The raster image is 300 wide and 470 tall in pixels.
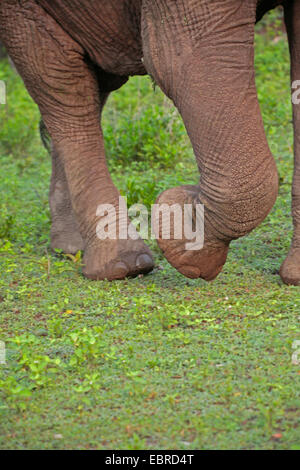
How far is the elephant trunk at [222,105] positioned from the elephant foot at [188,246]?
3.8 inches

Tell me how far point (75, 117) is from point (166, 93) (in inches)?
→ 43.6

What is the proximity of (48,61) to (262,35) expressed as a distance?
7547 mm

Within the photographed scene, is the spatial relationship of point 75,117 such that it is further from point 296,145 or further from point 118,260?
point 296,145

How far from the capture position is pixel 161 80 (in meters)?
3.82

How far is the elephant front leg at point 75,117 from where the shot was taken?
458cm

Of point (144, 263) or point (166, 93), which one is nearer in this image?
point (166, 93)

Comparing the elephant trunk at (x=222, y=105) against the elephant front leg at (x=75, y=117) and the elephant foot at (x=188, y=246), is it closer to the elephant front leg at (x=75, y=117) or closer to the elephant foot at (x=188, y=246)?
the elephant foot at (x=188, y=246)

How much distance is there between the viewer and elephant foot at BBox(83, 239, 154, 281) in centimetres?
448

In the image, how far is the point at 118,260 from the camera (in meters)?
4.52

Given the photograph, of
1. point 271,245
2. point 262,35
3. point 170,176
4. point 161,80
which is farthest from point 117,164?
point 262,35

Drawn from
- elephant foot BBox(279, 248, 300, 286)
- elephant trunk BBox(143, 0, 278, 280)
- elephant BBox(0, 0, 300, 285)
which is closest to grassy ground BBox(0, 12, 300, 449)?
elephant foot BBox(279, 248, 300, 286)

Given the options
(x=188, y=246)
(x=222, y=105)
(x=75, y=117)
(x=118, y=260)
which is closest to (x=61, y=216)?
(x=75, y=117)

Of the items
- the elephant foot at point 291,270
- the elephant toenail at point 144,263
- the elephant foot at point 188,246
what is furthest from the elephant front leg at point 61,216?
the elephant foot at point 291,270

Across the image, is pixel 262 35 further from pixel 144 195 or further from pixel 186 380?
pixel 186 380
